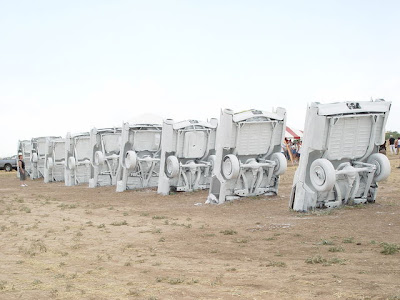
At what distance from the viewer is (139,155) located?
2516 centimetres

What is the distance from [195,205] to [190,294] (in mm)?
11399

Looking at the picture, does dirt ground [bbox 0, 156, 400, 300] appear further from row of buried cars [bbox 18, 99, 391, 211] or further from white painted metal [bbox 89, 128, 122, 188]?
white painted metal [bbox 89, 128, 122, 188]

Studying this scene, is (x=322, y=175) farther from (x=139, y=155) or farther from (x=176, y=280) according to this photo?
(x=139, y=155)

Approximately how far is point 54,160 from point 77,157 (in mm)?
5380

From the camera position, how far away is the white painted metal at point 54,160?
36.7 meters

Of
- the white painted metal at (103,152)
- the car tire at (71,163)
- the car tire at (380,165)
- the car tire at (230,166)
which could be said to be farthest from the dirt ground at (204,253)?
the car tire at (71,163)

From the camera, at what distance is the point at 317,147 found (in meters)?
13.9

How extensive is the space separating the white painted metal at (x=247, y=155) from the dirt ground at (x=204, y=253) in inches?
53.9

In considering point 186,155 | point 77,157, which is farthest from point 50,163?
point 186,155

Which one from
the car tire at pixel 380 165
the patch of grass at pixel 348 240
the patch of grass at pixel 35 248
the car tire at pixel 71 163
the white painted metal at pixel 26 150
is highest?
the car tire at pixel 380 165

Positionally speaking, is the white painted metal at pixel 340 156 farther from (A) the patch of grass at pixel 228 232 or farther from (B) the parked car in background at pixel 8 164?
(B) the parked car in background at pixel 8 164

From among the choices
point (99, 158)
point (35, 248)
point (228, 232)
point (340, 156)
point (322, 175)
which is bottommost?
point (99, 158)

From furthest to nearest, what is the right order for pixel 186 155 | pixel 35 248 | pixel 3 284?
pixel 186 155, pixel 35 248, pixel 3 284

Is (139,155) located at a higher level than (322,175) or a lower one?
lower
